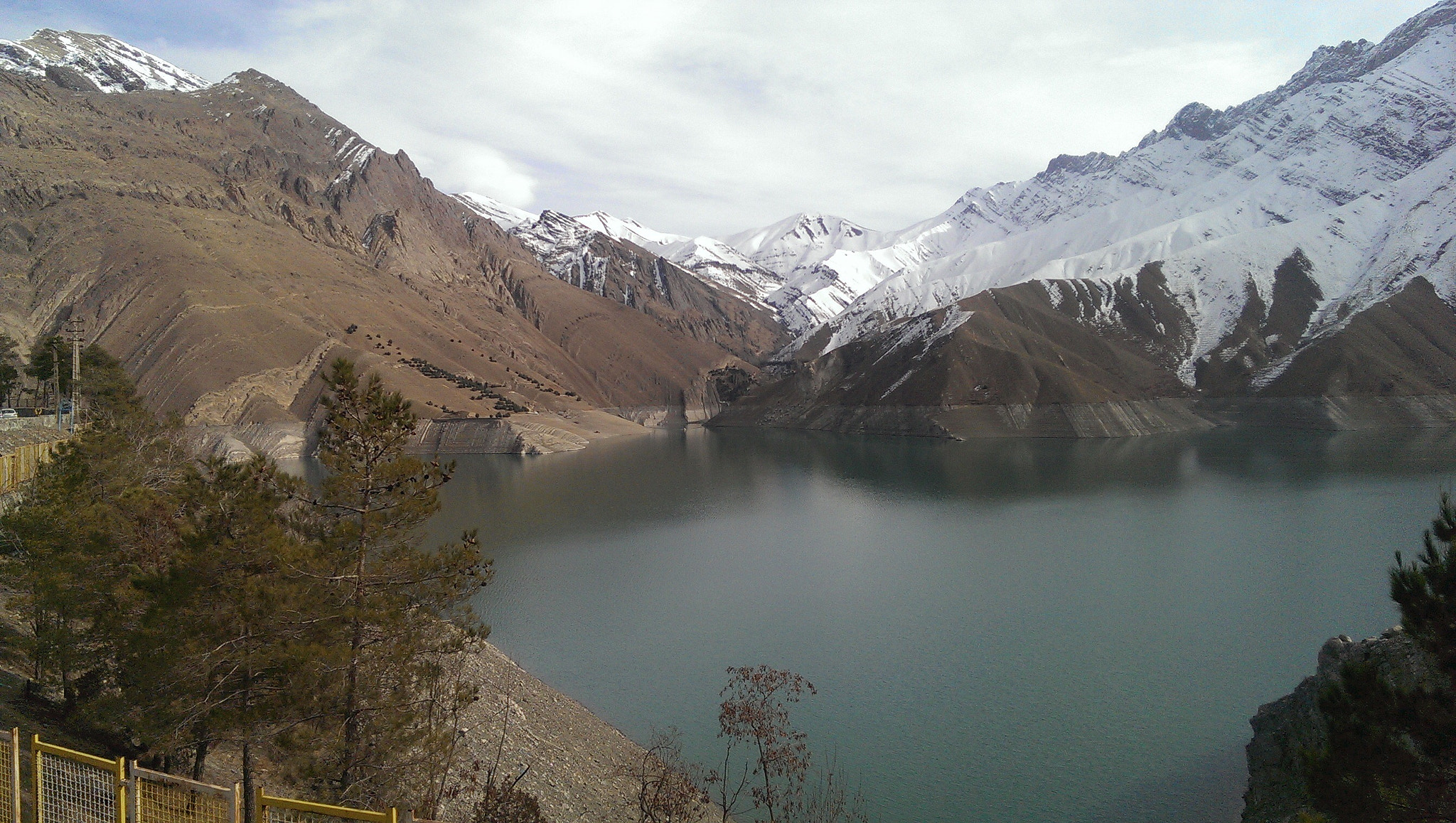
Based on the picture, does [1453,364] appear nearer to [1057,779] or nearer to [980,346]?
[980,346]

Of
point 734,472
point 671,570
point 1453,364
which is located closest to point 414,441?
point 734,472

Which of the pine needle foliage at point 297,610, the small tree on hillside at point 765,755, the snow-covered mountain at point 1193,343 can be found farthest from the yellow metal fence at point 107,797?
the snow-covered mountain at point 1193,343

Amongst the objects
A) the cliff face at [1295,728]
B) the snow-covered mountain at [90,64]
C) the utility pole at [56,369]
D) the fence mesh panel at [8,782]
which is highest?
the snow-covered mountain at [90,64]

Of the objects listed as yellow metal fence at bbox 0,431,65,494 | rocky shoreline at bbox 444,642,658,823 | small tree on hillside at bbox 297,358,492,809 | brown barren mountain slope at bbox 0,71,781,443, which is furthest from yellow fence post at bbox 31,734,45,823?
brown barren mountain slope at bbox 0,71,781,443

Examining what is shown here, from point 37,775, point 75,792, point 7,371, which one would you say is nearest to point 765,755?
point 75,792

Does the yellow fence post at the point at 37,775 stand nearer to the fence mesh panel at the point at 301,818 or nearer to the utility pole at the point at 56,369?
the fence mesh panel at the point at 301,818

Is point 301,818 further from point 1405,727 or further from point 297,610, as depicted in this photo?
point 1405,727
